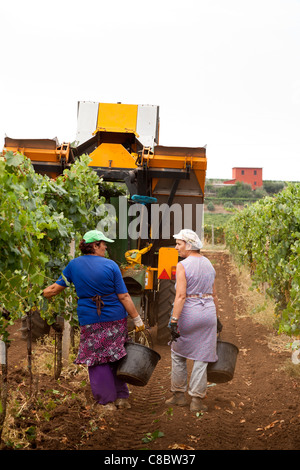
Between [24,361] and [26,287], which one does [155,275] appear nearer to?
[24,361]

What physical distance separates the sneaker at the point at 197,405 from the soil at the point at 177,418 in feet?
0.25

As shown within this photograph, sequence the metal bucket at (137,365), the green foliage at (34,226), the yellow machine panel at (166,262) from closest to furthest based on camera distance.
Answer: the green foliage at (34,226) → the metal bucket at (137,365) → the yellow machine panel at (166,262)

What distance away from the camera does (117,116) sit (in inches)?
328

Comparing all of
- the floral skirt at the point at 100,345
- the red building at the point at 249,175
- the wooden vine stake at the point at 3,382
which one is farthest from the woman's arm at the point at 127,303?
the red building at the point at 249,175

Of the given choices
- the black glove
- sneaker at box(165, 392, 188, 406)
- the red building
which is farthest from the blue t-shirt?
the red building

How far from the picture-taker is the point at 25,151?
6.70m

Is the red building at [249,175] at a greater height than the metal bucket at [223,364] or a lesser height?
greater

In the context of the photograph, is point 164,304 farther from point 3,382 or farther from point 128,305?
point 3,382

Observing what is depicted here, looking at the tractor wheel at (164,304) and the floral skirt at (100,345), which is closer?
the floral skirt at (100,345)

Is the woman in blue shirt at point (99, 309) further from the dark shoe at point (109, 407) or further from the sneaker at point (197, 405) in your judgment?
the sneaker at point (197, 405)

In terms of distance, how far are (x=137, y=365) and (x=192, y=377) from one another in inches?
23.4

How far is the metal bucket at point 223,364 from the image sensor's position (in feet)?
15.6

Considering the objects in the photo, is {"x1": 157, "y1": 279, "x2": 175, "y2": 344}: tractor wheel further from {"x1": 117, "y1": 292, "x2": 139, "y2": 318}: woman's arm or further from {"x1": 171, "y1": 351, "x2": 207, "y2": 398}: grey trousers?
{"x1": 117, "y1": 292, "x2": 139, "y2": 318}: woman's arm

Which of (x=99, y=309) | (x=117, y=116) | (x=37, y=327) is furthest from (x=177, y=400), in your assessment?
(x=117, y=116)
